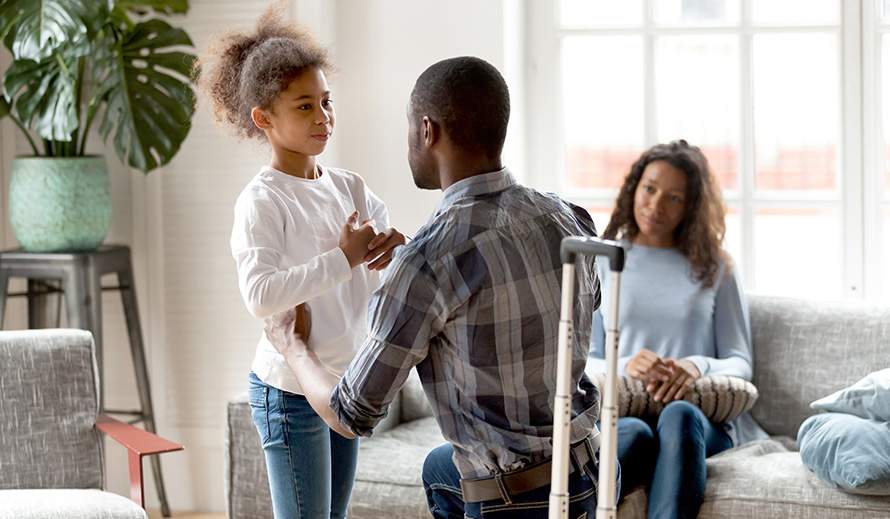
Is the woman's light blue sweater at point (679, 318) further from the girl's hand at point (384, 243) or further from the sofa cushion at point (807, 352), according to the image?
the girl's hand at point (384, 243)

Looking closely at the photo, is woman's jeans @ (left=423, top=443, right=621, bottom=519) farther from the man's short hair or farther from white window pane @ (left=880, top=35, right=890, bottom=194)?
white window pane @ (left=880, top=35, right=890, bottom=194)

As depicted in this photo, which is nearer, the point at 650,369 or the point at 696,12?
the point at 650,369

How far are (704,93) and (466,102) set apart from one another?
222 cm

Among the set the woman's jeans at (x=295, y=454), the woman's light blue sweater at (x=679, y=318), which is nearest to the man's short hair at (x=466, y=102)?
the woman's jeans at (x=295, y=454)

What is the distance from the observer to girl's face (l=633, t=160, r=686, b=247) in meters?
2.87

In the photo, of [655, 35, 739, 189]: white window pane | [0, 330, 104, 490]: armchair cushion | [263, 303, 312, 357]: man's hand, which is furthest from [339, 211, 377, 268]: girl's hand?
[655, 35, 739, 189]: white window pane

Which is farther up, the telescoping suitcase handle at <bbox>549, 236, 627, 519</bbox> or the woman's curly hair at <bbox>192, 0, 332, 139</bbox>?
the woman's curly hair at <bbox>192, 0, 332, 139</bbox>

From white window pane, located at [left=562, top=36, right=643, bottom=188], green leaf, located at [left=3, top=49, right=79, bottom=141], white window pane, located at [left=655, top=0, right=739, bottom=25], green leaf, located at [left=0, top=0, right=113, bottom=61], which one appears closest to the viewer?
green leaf, located at [left=0, top=0, right=113, bottom=61]

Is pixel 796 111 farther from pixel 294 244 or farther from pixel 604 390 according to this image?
pixel 604 390

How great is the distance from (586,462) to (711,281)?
155 cm

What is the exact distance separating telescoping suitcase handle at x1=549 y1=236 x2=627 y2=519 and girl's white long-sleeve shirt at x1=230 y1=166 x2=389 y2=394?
545 millimetres

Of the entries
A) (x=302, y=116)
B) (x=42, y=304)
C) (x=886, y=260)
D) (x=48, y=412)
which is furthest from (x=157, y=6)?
(x=886, y=260)

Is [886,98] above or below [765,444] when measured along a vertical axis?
above

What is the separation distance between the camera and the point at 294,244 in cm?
170
